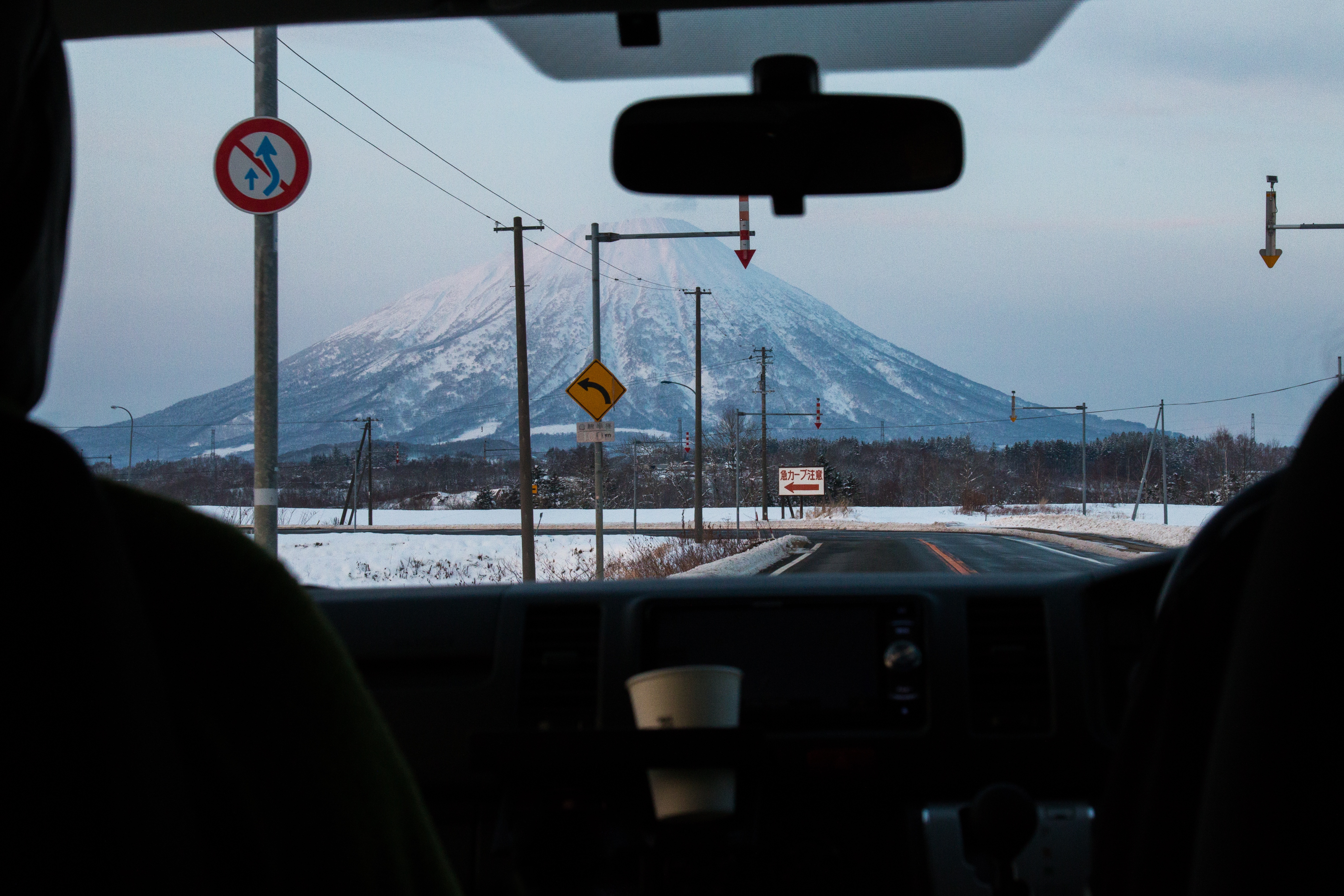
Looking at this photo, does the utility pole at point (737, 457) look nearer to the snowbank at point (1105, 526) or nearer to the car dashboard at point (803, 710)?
the snowbank at point (1105, 526)

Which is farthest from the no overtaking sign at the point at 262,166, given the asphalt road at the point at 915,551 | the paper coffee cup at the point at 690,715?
the paper coffee cup at the point at 690,715

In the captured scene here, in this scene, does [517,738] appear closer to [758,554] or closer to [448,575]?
[448,575]

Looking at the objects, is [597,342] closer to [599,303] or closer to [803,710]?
[599,303]

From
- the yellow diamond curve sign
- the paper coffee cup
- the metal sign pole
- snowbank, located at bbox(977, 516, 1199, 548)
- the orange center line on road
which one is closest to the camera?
the paper coffee cup

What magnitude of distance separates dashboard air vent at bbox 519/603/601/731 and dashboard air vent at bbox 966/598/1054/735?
118 centimetres

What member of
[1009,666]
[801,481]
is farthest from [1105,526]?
[1009,666]

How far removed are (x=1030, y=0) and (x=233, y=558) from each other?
224cm

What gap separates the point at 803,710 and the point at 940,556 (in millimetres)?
25721

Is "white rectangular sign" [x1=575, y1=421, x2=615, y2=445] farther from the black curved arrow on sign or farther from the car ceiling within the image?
the car ceiling

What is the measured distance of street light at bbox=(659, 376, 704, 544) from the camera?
35.4 meters

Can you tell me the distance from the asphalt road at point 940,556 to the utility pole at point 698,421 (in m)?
3.90

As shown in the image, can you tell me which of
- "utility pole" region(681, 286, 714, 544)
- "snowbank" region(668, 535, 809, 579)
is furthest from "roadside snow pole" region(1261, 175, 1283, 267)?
"utility pole" region(681, 286, 714, 544)

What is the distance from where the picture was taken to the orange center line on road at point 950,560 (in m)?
22.9

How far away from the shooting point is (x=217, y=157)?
921 centimetres
